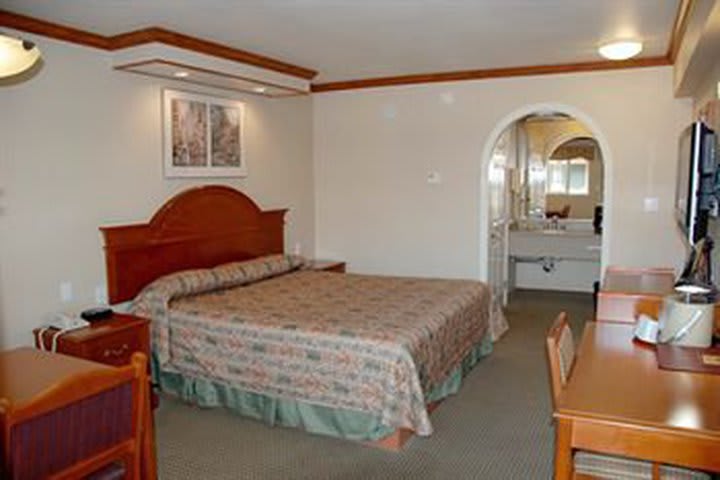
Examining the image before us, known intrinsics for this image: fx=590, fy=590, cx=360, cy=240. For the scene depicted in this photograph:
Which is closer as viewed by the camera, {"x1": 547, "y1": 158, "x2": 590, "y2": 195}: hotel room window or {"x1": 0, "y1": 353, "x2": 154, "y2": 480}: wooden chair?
{"x1": 0, "y1": 353, "x2": 154, "y2": 480}: wooden chair

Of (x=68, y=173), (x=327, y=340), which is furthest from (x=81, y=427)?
(x=68, y=173)

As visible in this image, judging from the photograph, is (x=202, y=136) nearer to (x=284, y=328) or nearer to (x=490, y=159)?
(x=284, y=328)

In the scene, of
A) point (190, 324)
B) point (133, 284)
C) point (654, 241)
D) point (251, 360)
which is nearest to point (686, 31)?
point (654, 241)

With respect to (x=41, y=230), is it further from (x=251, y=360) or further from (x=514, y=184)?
(x=514, y=184)

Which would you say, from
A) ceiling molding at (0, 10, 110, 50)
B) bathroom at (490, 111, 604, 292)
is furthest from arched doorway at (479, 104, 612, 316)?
ceiling molding at (0, 10, 110, 50)

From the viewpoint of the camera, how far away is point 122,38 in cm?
388

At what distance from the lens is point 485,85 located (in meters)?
5.48

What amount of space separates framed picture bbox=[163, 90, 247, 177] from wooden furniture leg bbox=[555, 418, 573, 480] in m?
3.53

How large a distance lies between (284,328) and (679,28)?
3094 mm

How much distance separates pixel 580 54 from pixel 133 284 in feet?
12.6

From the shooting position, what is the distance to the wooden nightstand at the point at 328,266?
18.5ft

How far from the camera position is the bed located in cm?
324

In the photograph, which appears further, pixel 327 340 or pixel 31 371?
pixel 327 340

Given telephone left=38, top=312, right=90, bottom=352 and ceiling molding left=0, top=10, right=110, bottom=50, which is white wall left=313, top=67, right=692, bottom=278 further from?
telephone left=38, top=312, right=90, bottom=352
